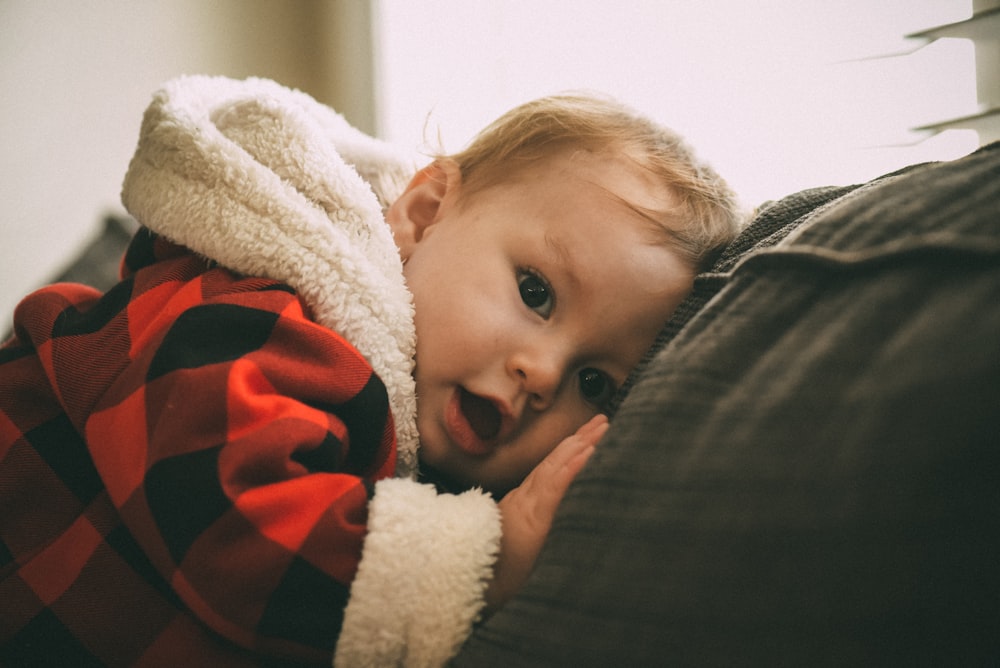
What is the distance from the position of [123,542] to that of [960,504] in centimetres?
60

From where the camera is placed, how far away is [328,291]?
0.62 meters

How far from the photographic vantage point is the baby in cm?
48

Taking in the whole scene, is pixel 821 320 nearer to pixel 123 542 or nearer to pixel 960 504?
pixel 960 504

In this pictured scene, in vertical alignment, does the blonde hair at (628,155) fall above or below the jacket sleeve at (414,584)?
above

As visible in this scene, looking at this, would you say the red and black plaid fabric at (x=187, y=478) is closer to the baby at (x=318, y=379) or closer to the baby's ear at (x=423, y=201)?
the baby at (x=318, y=379)

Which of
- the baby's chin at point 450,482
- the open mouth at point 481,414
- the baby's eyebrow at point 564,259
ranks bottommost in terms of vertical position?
the baby's chin at point 450,482

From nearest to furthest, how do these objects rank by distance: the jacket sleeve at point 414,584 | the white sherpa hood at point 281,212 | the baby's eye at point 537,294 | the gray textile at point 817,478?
the gray textile at point 817,478 < the jacket sleeve at point 414,584 < the white sherpa hood at point 281,212 < the baby's eye at point 537,294

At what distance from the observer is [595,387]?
762mm

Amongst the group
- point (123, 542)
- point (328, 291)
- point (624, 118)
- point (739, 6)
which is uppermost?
point (739, 6)

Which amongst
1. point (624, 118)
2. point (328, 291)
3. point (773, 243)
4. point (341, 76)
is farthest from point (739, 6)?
point (341, 76)

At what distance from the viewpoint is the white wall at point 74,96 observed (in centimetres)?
158

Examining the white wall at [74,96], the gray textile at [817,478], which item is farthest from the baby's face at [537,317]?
the white wall at [74,96]

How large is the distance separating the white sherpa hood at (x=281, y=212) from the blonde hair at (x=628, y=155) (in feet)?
0.64

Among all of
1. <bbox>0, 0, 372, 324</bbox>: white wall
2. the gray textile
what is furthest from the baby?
<bbox>0, 0, 372, 324</bbox>: white wall
